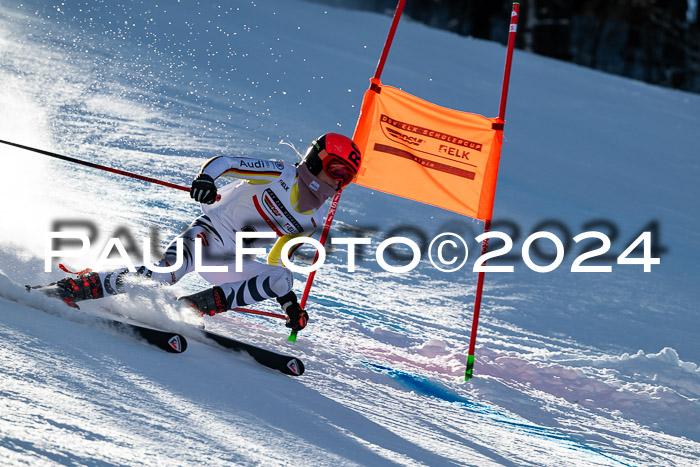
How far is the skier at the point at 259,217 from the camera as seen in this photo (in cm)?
411

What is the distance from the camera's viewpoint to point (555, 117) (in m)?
14.0

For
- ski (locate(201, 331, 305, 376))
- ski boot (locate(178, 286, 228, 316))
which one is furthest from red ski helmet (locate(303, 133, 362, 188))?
ski (locate(201, 331, 305, 376))

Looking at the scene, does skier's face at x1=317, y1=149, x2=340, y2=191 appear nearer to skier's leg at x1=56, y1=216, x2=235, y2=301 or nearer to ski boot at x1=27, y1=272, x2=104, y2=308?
skier's leg at x1=56, y1=216, x2=235, y2=301

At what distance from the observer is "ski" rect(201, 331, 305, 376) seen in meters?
3.81

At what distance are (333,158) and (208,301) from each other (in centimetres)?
99

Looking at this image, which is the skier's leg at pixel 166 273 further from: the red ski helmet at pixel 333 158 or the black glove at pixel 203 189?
the red ski helmet at pixel 333 158

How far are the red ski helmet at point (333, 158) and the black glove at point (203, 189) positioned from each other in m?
0.59

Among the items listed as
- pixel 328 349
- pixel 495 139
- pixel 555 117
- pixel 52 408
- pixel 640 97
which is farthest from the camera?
pixel 640 97

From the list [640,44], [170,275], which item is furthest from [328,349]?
[640,44]

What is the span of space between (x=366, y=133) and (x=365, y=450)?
102 inches

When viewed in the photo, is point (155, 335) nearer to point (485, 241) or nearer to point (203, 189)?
point (203, 189)

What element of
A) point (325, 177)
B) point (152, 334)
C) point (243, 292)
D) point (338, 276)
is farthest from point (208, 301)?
point (338, 276)

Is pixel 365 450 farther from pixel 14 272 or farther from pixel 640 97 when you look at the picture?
pixel 640 97

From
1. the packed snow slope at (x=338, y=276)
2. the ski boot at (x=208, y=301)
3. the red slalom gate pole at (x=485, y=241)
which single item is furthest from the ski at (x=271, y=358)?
the red slalom gate pole at (x=485, y=241)
